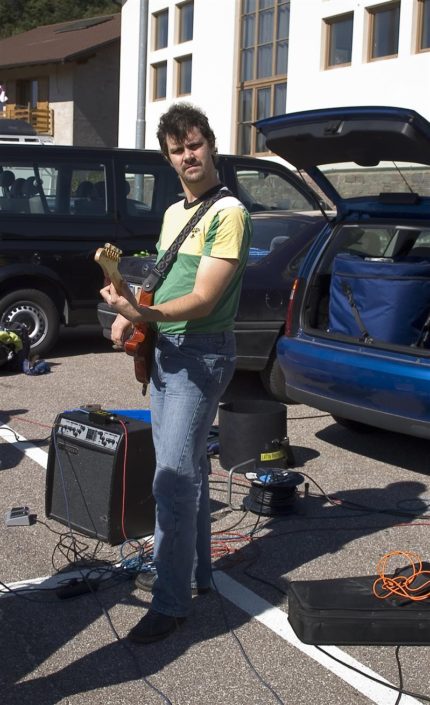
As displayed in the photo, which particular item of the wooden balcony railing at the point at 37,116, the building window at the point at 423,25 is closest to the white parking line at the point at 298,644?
the building window at the point at 423,25

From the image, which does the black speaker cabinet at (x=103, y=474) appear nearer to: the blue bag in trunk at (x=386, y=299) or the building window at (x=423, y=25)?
the blue bag in trunk at (x=386, y=299)

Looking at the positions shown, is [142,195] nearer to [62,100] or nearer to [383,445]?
[383,445]

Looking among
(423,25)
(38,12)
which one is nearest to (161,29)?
(423,25)

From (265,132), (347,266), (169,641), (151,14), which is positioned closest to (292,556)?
(169,641)

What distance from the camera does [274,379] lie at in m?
7.59

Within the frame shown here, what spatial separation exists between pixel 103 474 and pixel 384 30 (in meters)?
21.1

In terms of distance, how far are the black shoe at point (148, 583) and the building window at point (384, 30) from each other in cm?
2071

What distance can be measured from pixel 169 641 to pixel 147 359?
1.08m

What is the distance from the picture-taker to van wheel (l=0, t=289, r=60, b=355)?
9602mm

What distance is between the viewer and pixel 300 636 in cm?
364

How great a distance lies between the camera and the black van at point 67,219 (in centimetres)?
955

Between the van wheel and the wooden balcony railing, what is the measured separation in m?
32.1

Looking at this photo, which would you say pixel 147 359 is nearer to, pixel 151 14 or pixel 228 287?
pixel 228 287

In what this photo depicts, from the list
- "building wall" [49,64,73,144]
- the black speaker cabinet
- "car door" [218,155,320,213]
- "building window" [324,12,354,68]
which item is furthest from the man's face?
"building wall" [49,64,73,144]
